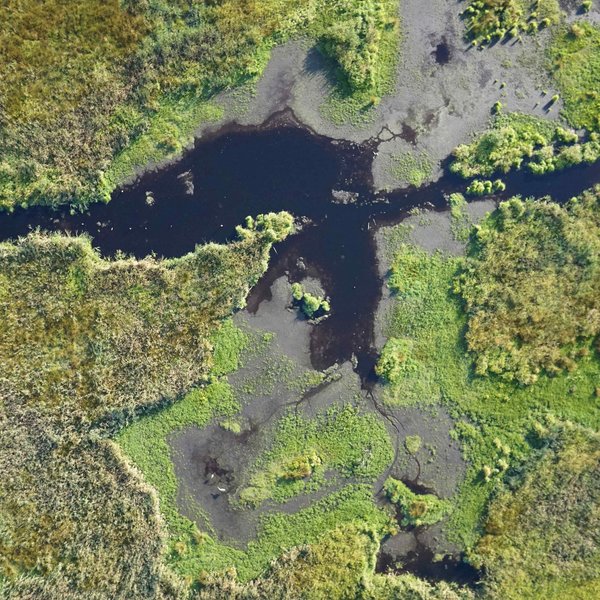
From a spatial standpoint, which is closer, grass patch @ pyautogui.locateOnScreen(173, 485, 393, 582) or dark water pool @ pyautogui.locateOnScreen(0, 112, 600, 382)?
grass patch @ pyautogui.locateOnScreen(173, 485, 393, 582)

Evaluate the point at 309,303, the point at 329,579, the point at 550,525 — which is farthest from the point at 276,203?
the point at 550,525

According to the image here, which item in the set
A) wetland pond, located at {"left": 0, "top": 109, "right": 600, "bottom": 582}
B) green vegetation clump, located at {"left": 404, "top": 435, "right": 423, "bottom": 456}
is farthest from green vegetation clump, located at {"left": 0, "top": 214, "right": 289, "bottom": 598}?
green vegetation clump, located at {"left": 404, "top": 435, "right": 423, "bottom": 456}

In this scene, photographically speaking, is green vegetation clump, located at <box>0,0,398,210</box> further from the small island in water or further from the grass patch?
the grass patch

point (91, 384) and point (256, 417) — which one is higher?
point (256, 417)

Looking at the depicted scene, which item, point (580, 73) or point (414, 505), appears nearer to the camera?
point (414, 505)

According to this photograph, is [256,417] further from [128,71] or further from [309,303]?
[128,71]

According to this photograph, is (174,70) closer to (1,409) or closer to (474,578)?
(1,409)
